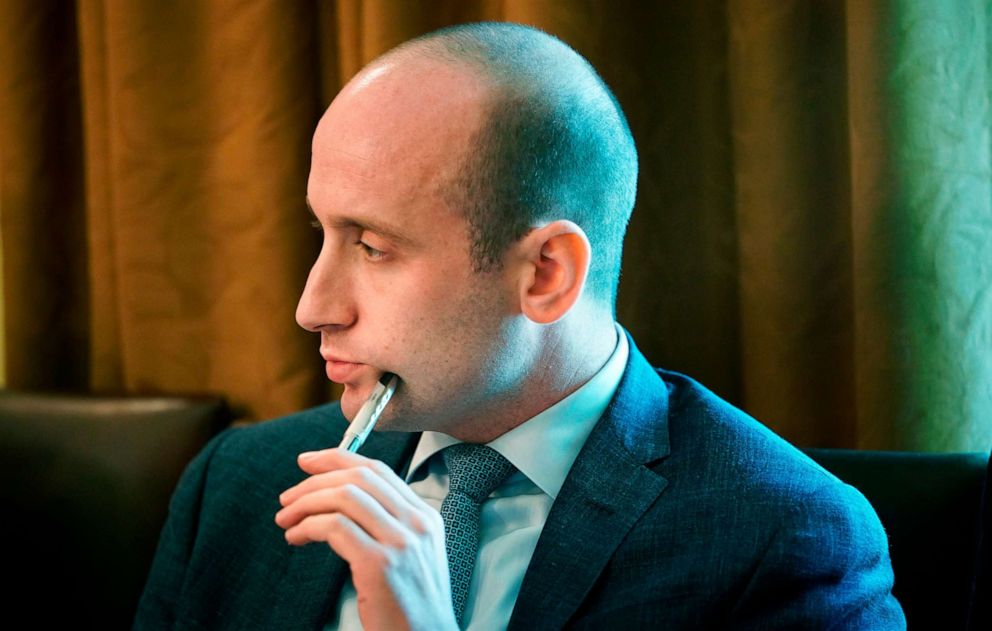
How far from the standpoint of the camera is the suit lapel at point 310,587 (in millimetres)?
1173

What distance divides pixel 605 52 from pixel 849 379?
0.56m

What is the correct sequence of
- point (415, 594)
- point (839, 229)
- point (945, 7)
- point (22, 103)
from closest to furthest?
point (415, 594) < point (945, 7) < point (839, 229) < point (22, 103)

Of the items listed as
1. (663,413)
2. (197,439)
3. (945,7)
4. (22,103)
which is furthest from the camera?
(22,103)

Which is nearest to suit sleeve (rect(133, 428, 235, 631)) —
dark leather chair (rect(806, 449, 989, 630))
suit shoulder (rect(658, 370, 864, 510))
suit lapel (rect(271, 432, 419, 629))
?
→ suit lapel (rect(271, 432, 419, 629))

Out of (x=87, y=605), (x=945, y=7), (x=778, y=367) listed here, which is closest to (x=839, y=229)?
(x=778, y=367)

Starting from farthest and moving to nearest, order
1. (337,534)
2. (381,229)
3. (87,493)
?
(87,493), (381,229), (337,534)

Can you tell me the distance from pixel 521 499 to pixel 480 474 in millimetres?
53

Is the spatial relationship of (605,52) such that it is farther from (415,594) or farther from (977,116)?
(415,594)

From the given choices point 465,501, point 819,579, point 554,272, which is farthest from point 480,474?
point 819,579

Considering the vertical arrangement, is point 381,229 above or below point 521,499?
above

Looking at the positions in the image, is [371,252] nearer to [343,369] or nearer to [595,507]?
[343,369]

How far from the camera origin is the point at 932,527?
46.4 inches

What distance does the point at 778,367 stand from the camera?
1472 mm

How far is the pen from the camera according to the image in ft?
3.40
